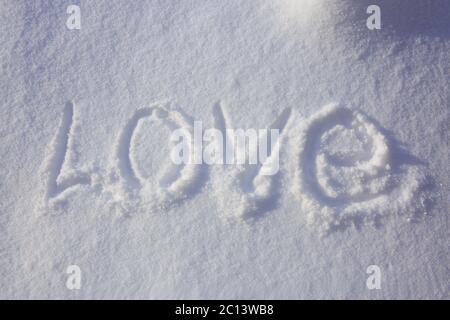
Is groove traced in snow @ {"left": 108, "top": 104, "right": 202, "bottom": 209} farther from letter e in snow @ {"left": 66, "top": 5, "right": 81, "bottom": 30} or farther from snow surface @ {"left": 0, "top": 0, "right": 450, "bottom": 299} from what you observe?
letter e in snow @ {"left": 66, "top": 5, "right": 81, "bottom": 30}

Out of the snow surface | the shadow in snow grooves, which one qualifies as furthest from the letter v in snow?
the shadow in snow grooves

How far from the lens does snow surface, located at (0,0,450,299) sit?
1.07 meters

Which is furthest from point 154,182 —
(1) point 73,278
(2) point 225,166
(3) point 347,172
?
(3) point 347,172

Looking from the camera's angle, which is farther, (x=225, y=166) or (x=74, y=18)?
(x=74, y=18)

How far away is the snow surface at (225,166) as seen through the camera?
1071 mm

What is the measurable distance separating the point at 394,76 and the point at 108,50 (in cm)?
81

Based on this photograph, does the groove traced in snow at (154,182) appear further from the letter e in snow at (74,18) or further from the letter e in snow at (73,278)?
the letter e in snow at (74,18)

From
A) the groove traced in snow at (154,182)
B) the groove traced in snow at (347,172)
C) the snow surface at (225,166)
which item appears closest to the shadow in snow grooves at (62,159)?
the snow surface at (225,166)

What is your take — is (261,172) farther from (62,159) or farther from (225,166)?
(62,159)

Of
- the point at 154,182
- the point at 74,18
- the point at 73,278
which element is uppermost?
the point at 74,18

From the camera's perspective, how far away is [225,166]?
1142 millimetres
